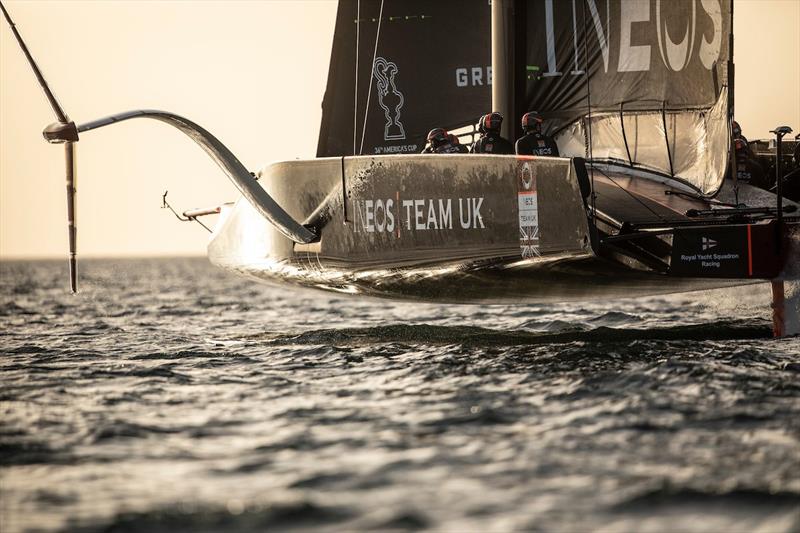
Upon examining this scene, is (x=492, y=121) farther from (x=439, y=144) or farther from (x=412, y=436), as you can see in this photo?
(x=412, y=436)

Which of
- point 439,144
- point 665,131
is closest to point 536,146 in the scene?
point 439,144

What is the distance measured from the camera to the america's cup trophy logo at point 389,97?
10789mm

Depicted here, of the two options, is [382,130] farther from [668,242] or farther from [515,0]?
[668,242]

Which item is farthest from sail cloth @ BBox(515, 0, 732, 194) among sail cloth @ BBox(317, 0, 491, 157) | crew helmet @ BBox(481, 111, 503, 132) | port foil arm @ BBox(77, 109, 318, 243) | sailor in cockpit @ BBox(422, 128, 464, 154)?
port foil arm @ BBox(77, 109, 318, 243)

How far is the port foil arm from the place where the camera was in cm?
829

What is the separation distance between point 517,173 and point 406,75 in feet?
13.8

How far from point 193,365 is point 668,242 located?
11.2 ft

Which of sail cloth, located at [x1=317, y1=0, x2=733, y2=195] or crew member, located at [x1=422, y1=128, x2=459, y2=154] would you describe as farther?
sail cloth, located at [x1=317, y1=0, x2=733, y2=195]

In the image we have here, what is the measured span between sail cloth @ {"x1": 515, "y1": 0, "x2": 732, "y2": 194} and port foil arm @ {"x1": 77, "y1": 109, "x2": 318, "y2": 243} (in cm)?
245

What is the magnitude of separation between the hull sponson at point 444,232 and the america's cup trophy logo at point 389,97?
2017mm

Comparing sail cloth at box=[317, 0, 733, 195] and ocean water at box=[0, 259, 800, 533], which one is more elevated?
sail cloth at box=[317, 0, 733, 195]

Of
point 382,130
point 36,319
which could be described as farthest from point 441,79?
point 36,319

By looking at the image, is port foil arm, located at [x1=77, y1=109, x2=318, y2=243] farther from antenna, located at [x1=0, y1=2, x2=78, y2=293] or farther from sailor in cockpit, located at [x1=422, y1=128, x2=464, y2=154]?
sailor in cockpit, located at [x1=422, y1=128, x2=464, y2=154]

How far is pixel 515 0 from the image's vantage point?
938cm
